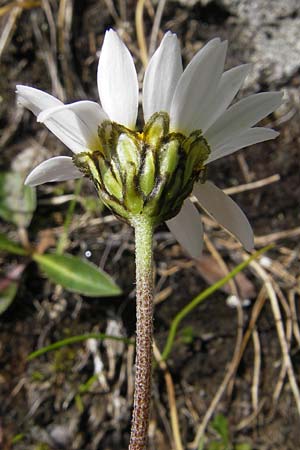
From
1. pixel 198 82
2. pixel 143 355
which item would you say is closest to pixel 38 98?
pixel 198 82

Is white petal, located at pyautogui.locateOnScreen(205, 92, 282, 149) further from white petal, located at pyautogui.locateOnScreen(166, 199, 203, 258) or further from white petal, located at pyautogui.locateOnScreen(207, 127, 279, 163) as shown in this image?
white petal, located at pyautogui.locateOnScreen(166, 199, 203, 258)

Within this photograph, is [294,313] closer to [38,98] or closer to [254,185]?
[254,185]

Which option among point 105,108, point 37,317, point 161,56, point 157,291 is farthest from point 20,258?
point 161,56

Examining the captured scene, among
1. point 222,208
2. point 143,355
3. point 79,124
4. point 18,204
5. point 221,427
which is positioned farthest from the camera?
point 18,204

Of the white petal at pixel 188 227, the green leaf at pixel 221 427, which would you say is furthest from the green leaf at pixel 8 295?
the white petal at pixel 188 227

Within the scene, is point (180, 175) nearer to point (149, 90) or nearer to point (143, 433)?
point (149, 90)

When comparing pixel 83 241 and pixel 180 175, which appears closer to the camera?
→ pixel 180 175
